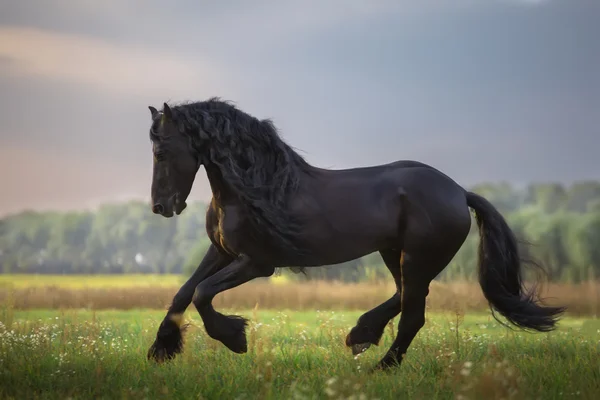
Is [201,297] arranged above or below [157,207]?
below

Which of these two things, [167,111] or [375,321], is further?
[375,321]

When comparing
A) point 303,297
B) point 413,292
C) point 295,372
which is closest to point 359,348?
point 413,292

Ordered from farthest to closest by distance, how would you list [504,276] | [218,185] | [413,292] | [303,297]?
[303,297], [504,276], [413,292], [218,185]

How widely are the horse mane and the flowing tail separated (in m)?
2.03

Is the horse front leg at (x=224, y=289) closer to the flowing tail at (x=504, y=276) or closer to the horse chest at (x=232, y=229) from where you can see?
the horse chest at (x=232, y=229)

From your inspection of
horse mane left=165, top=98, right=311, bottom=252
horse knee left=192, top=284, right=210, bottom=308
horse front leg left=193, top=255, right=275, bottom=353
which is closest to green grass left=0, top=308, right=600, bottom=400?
horse front leg left=193, top=255, right=275, bottom=353

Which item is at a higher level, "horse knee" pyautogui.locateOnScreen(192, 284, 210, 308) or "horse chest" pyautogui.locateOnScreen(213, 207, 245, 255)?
"horse chest" pyautogui.locateOnScreen(213, 207, 245, 255)

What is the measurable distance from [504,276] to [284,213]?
2.42 meters

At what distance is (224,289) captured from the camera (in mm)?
5969

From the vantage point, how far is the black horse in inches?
235

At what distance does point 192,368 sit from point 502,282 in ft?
10.5

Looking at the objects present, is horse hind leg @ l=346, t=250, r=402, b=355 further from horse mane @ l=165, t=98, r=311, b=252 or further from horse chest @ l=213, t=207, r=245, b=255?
horse chest @ l=213, t=207, r=245, b=255

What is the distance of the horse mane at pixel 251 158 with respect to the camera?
19.5ft

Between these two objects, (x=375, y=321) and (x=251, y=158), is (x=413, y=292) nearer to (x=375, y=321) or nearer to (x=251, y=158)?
(x=375, y=321)
